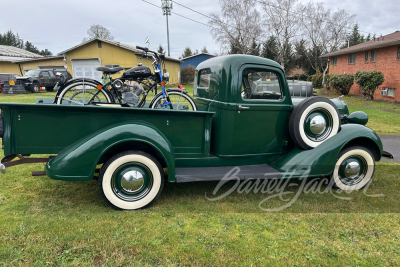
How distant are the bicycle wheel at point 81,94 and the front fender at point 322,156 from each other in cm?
274

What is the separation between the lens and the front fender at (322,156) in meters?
3.47

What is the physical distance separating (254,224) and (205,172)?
86 cm

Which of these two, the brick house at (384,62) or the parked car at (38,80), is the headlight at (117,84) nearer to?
the parked car at (38,80)

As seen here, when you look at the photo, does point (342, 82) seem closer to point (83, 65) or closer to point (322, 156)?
point (322, 156)

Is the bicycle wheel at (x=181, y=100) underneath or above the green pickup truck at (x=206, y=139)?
above

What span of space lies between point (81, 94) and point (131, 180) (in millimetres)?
1883

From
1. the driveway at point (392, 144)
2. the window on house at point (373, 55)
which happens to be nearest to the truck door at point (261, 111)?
the driveway at point (392, 144)

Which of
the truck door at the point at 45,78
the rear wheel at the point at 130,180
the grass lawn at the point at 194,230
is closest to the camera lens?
the grass lawn at the point at 194,230

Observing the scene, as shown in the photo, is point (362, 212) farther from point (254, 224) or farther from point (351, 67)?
point (351, 67)

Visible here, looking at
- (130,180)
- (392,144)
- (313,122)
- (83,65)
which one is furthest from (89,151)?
(83,65)

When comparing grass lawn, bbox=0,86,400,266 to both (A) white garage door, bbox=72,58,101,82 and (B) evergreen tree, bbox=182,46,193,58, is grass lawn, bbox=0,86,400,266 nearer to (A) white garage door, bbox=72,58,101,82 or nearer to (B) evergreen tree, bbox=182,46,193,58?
(A) white garage door, bbox=72,58,101,82

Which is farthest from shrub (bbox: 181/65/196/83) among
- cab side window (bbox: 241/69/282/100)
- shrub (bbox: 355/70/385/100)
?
cab side window (bbox: 241/69/282/100)

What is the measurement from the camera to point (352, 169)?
3699 millimetres

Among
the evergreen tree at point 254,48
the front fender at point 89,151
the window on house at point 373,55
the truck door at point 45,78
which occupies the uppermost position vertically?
Answer: the evergreen tree at point 254,48
